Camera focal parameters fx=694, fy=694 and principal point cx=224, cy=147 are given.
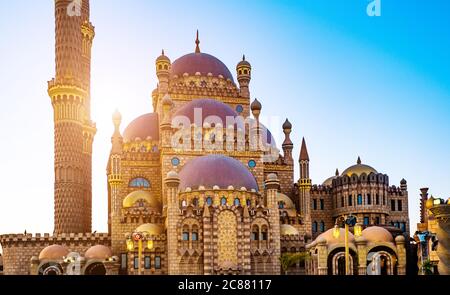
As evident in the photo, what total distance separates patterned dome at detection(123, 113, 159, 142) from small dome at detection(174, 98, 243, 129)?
14.6ft

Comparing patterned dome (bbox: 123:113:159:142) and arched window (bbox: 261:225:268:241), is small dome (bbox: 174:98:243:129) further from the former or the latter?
arched window (bbox: 261:225:268:241)

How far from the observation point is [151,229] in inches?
2124

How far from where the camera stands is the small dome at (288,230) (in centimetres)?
5728

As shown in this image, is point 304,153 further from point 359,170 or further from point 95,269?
point 95,269

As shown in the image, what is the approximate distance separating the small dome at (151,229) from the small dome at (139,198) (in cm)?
363

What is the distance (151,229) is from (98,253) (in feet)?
16.1

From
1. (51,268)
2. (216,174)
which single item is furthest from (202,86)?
(51,268)

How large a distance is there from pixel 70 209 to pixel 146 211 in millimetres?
9447

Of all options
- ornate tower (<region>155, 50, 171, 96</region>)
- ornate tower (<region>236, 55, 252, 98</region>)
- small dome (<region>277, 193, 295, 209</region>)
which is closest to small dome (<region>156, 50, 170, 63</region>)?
ornate tower (<region>155, 50, 171, 96</region>)

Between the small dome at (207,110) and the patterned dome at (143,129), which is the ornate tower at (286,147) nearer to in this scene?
the small dome at (207,110)

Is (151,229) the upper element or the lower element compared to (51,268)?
upper

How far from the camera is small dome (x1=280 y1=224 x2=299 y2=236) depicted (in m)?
57.3

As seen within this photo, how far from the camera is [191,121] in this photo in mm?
59312
